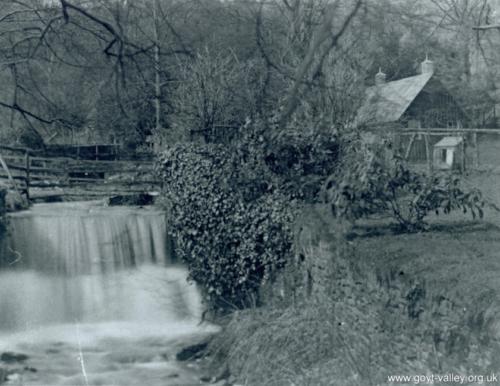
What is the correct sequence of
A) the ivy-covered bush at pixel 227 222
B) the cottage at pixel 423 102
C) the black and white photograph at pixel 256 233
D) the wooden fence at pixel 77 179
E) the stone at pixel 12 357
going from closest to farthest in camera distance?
the black and white photograph at pixel 256 233
the ivy-covered bush at pixel 227 222
the stone at pixel 12 357
the wooden fence at pixel 77 179
the cottage at pixel 423 102

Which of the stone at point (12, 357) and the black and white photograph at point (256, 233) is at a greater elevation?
the black and white photograph at point (256, 233)

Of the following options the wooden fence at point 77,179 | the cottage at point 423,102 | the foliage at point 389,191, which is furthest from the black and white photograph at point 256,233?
the cottage at point 423,102

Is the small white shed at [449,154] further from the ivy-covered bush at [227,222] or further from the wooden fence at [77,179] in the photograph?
the wooden fence at [77,179]

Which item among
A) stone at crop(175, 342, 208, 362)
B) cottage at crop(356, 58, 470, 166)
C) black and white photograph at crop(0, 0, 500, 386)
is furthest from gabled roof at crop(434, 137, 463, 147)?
stone at crop(175, 342, 208, 362)

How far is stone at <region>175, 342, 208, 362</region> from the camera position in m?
10.7

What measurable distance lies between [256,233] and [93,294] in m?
4.51

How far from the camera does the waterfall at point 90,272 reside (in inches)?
512

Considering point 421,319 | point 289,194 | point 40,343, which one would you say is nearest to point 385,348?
point 421,319

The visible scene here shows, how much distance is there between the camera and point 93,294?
44.4 feet

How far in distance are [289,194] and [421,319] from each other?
168 inches

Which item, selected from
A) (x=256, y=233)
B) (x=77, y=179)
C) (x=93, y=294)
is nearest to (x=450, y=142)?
(x=256, y=233)

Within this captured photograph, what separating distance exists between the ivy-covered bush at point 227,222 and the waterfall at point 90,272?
3.07 ft

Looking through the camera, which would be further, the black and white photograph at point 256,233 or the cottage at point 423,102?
the cottage at point 423,102

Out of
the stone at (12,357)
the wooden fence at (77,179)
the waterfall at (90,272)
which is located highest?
the wooden fence at (77,179)
